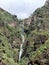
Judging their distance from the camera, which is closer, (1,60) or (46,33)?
(1,60)

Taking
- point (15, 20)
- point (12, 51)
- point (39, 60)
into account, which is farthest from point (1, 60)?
point (15, 20)

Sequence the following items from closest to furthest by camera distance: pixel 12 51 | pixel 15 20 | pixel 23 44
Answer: pixel 12 51, pixel 23 44, pixel 15 20

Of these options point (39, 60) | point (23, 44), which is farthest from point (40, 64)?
point (23, 44)

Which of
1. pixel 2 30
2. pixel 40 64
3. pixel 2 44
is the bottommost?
pixel 40 64

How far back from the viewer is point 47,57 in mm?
74938

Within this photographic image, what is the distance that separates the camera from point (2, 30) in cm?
11562

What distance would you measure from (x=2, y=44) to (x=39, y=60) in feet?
87.7

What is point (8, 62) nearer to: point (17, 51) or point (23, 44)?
point (17, 51)

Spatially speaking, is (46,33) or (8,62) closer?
(8,62)

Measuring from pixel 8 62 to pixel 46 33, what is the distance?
82.8ft

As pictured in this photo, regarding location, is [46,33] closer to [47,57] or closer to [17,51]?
[17,51]

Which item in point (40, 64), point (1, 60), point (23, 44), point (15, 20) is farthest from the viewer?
point (15, 20)

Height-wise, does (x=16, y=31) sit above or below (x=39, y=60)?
above

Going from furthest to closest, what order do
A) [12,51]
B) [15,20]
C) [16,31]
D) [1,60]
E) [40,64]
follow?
[15,20] → [16,31] → [12,51] → [1,60] → [40,64]
